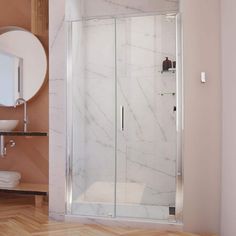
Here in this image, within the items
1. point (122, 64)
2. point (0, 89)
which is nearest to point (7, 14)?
point (0, 89)

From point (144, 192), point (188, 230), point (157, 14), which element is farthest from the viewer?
point (144, 192)

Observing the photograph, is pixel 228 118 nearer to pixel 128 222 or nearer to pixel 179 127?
pixel 179 127

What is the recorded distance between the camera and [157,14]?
3023mm

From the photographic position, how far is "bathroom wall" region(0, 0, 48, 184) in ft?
12.6

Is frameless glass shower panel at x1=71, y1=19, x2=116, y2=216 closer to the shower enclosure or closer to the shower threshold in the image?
the shower enclosure

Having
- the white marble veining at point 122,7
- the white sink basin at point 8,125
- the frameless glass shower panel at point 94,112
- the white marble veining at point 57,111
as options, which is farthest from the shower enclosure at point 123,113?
the white sink basin at point 8,125

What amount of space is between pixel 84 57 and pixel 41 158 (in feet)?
4.48

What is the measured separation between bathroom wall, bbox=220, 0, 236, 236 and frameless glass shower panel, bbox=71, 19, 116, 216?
116 centimetres

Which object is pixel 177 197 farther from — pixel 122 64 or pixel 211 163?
pixel 122 64

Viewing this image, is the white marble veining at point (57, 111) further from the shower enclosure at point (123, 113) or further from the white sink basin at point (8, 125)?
the white sink basin at point (8, 125)

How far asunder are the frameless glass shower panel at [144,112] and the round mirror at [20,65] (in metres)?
1.01

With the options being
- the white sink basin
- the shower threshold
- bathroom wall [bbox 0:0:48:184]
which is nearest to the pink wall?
the shower threshold

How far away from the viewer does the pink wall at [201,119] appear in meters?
2.83

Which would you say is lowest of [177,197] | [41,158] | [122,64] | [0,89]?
[177,197]
